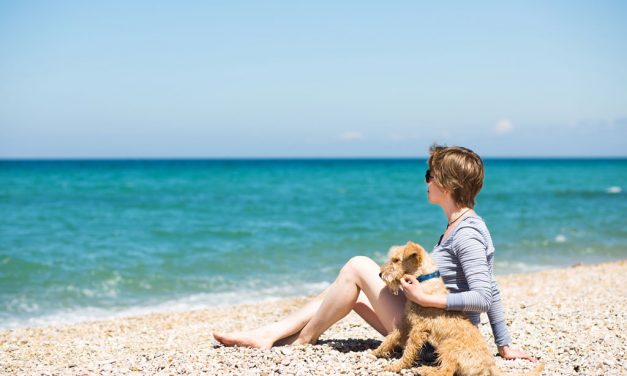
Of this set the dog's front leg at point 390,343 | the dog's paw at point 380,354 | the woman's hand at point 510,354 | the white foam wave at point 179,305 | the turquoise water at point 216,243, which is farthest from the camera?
the turquoise water at point 216,243

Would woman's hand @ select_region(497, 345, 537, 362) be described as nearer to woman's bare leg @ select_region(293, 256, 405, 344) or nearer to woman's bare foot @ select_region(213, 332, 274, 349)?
woman's bare leg @ select_region(293, 256, 405, 344)

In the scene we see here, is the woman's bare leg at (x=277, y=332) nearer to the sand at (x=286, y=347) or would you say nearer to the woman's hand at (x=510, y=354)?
the sand at (x=286, y=347)

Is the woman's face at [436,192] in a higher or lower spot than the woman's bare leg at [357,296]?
higher

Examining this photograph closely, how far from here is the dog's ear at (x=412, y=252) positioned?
396cm

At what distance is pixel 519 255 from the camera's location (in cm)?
1552

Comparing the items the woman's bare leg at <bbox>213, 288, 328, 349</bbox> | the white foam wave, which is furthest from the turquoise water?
the woman's bare leg at <bbox>213, 288, 328, 349</bbox>

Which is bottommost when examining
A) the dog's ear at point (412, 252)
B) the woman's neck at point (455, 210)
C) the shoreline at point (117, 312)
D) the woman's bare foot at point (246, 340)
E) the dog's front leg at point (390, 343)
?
the shoreline at point (117, 312)

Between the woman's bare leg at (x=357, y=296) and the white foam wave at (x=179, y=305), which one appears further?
the white foam wave at (x=179, y=305)

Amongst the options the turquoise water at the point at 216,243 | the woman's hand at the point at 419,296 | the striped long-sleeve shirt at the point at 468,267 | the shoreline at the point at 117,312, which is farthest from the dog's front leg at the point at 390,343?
the turquoise water at the point at 216,243

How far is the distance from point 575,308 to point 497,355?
102 inches

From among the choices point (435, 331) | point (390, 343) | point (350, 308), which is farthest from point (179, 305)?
point (435, 331)

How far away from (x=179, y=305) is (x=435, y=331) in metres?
7.49

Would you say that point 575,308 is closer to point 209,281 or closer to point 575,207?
point 209,281

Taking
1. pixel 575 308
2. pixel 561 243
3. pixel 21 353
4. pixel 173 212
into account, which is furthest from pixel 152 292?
pixel 173 212
